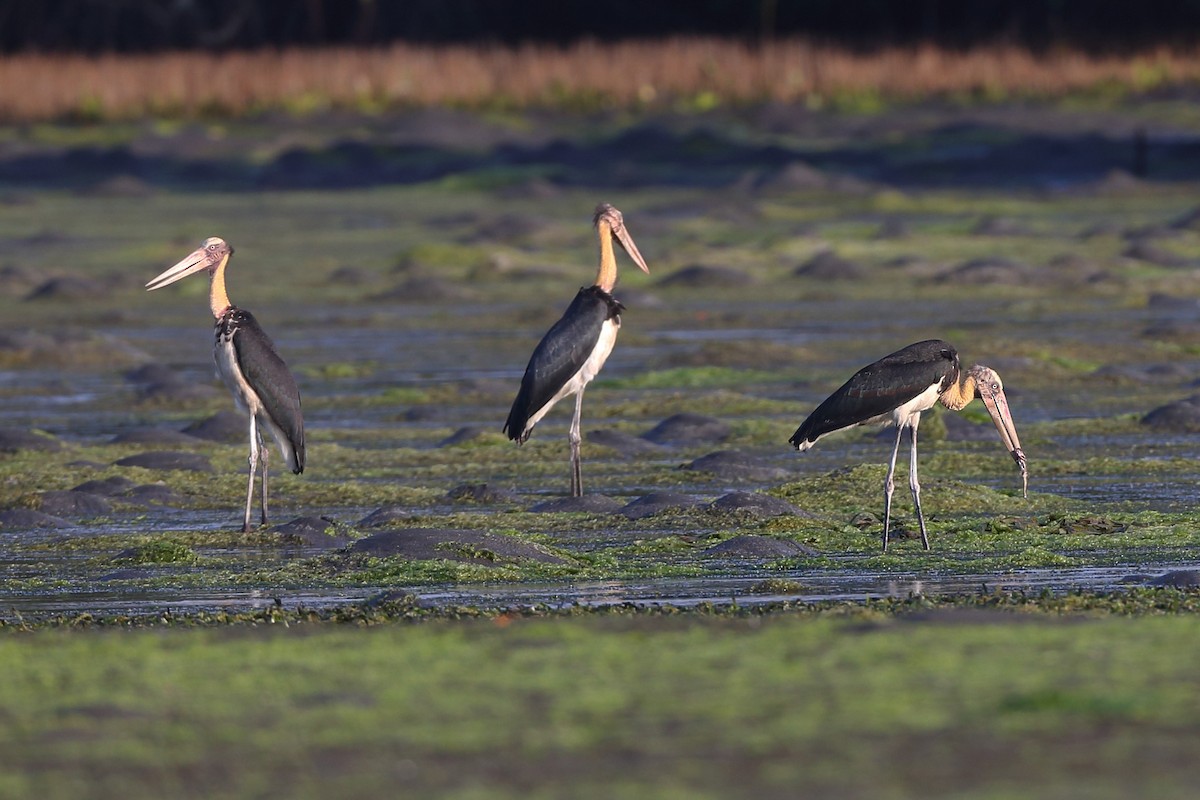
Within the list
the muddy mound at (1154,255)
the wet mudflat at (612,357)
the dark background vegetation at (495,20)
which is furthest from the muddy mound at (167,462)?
the dark background vegetation at (495,20)

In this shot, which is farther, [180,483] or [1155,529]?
[180,483]

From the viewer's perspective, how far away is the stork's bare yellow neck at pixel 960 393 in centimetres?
992

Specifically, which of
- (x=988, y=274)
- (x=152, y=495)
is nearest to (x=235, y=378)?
(x=152, y=495)

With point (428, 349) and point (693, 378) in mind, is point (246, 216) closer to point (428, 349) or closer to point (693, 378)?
point (428, 349)

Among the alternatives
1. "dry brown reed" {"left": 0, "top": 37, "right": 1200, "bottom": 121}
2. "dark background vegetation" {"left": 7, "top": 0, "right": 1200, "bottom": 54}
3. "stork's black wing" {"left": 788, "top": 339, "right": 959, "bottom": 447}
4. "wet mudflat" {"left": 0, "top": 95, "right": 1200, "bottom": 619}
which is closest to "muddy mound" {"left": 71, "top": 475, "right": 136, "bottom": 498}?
"wet mudflat" {"left": 0, "top": 95, "right": 1200, "bottom": 619}

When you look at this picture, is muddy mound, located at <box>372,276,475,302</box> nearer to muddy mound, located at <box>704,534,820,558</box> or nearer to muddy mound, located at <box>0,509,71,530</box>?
muddy mound, located at <box>0,509,71,530</box>

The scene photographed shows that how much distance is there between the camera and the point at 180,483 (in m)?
11.0

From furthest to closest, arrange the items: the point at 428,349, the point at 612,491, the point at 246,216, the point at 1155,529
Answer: the point at 246,216
the point at 428,349
the point at 612,491
the point at 1155,529

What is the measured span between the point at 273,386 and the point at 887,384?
2678mm

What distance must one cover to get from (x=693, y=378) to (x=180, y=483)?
15.2 ft

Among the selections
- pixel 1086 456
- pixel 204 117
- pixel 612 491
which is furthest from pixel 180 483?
pixel 204 117

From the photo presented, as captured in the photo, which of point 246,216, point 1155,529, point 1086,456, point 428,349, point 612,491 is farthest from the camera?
point 246,216

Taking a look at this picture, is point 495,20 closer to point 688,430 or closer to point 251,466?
point 688,430

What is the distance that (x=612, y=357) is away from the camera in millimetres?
16422
